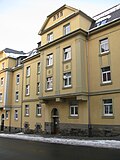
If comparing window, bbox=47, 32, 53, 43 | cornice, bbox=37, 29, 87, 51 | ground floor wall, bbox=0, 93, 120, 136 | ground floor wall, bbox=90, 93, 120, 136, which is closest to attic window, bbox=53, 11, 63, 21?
window, bbox=47, 32, 53, 43

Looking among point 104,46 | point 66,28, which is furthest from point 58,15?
point 104,46

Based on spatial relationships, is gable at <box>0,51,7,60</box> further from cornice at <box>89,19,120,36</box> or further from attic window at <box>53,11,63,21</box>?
cornice at <box>89,19,120,36</box>

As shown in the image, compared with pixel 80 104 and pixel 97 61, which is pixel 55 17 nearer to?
pixel 97 61

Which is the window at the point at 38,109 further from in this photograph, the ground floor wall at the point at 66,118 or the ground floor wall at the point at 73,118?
the ground floor wall at the point at 66,118

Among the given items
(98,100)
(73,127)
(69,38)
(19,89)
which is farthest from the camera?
(19,89)

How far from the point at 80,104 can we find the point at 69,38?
25.4 ft

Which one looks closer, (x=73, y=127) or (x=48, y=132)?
(x=73, y=127)

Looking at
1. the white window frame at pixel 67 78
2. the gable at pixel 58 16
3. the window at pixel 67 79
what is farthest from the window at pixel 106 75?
the gable at pixel 58 16

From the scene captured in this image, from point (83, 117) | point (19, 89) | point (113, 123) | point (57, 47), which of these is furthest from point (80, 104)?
point (19, 89)

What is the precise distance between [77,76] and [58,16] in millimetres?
9096

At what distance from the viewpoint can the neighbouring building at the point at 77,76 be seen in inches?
782

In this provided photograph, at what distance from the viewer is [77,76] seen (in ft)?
69.9

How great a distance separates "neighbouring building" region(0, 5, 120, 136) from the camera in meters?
19.9

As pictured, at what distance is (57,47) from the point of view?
24.8 m
